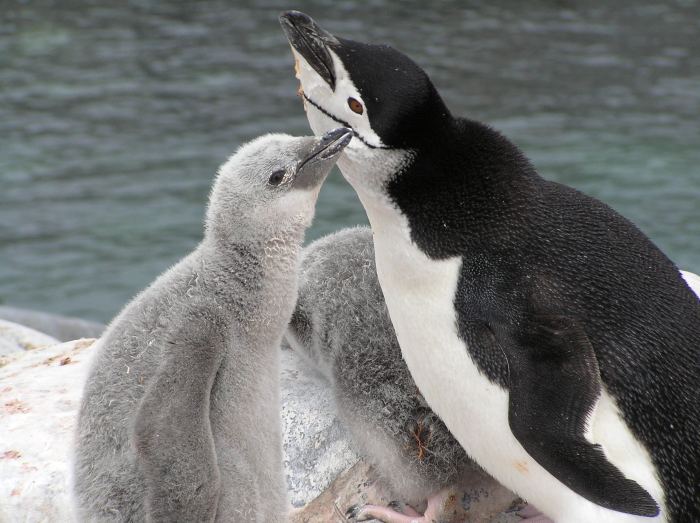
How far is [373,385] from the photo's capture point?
3695mm

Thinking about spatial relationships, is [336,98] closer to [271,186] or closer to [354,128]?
[354,128]

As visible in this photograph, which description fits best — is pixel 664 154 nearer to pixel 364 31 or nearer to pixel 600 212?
pixel 364 31

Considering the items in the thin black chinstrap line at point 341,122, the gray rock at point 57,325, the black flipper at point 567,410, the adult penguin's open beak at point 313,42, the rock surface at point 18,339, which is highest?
the adult penguin's open beak at point 313,42

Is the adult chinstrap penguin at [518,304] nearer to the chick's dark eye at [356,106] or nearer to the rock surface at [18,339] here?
the chick's dark eye at [356,106]

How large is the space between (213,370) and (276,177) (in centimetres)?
60

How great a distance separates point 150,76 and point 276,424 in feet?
33.5

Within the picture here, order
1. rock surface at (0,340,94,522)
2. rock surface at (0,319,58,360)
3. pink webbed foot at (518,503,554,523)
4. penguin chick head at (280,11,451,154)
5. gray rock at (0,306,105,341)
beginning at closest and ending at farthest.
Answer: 1. penguin chick head at (280,11,451,154)
2. pink webbed foot at (518,503,554,523)
3. rock surface at (0,340,94,522)
4. rock surface at (0,319,58,360)
5. gray rock at (0,306,105,341)

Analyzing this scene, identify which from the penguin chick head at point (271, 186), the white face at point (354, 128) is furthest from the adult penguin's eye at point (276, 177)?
the white face at point (354, 128)

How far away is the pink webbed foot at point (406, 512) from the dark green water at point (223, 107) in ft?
18.8

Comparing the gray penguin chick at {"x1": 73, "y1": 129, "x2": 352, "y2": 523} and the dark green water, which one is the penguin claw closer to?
the gray penguin chick at {"x1": 73, "y1": 129, "x2": 352, "y2": 523}

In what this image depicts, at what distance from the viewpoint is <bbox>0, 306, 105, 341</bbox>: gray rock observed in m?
7.27

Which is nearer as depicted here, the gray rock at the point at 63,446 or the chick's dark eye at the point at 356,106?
the chick's dark eye at the point at 356,106

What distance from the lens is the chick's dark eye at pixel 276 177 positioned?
335cm

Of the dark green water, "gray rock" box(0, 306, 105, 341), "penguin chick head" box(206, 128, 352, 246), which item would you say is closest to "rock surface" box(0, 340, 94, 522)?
"penguin chick head" box(206, 128, 352, 246)
